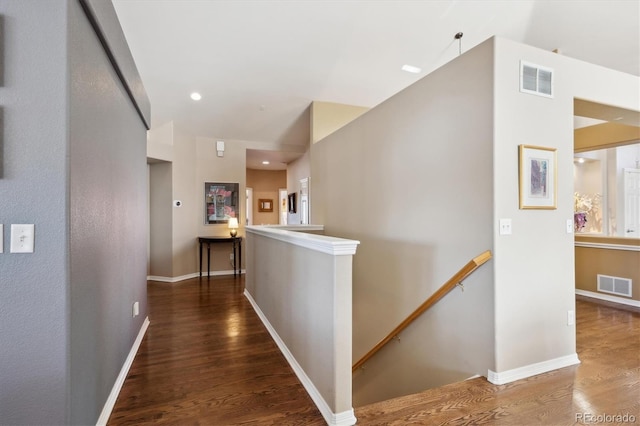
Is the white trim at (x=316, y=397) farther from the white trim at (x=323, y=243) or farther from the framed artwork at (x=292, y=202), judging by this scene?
the framed artwork at (x=292, y=202)

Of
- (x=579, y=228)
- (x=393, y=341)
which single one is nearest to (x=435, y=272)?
(x=393, y=341)

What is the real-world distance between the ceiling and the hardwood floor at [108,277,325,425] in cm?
336

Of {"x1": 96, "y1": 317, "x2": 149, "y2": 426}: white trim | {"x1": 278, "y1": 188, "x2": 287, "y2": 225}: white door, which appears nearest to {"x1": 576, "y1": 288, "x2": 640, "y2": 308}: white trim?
{"x1": 96, "y1": 317, "x2": 149, "y2": 426}: white trim

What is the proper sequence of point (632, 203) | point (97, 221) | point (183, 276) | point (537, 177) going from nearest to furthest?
point (97, 221) < point (537, 177) < point (632, 203) < point (183, 276)

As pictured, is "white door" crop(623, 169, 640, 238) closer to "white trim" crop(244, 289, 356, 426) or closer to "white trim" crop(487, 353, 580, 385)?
"white trim" crop(487, 353, 580, 385)

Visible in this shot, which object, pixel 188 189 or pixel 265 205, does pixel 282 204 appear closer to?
pixel 265 205

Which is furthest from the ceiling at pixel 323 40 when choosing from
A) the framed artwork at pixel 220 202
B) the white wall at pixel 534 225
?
the white wall at pixel 534 225

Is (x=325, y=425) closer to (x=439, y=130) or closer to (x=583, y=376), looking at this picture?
(x=583, y=376)

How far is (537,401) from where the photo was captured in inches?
77.3

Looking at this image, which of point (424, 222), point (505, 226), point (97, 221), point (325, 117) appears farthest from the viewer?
point (325, 117)

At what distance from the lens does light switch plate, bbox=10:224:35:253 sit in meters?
1.23

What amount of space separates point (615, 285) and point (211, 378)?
547 centimetres

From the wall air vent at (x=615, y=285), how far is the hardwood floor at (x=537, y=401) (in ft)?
7.28

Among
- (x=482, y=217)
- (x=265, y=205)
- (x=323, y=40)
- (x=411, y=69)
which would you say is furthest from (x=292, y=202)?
(x=482, y=217)
